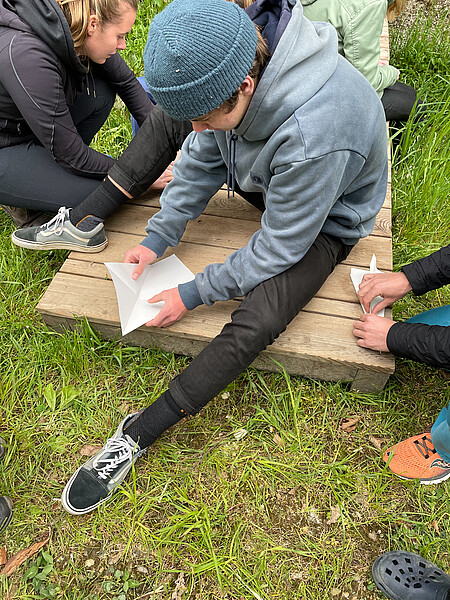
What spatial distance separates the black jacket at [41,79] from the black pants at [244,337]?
3.72 feet

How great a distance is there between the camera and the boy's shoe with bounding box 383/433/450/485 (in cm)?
172

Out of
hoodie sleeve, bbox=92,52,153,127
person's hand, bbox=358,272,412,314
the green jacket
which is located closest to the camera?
person's hand, bbox=358,272,412,314

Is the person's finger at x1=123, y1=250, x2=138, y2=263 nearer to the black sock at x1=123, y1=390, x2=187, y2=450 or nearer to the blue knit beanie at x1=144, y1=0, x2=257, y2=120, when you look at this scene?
the black sock at x1=123, y1=390, x2=187, y2=450

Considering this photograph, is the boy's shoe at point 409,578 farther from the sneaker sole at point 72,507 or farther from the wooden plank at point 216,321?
the sneaker sole at point 72,507

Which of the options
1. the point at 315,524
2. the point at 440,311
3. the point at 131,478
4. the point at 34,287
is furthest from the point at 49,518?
the point at 440,311

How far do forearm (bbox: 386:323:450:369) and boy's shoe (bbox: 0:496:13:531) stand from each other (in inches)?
58.7

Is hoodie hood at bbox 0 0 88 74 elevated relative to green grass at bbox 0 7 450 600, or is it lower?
elevated

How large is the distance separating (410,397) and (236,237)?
3.36 feet

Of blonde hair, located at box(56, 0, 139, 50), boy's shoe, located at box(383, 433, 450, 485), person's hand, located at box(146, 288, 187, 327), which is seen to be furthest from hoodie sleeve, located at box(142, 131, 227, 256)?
boy's shoe, located at box(383, 433, 450, 485)

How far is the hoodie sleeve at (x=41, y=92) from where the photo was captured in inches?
73.2

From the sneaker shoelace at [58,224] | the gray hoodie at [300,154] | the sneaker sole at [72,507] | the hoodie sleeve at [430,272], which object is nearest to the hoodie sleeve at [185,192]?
the gray hoodie at [300,154]

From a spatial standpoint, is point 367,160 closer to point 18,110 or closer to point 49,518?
point 18,110

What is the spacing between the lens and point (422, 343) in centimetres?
164

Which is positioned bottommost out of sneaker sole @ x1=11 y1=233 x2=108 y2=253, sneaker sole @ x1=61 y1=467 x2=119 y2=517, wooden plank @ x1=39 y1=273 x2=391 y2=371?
sneaker sole @ x1=61 y1=467 x2=119 y2=517
